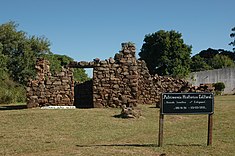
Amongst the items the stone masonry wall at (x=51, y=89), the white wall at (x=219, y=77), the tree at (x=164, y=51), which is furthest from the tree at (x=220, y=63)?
Answer: the stone masonry wall at (x=51, y=89)

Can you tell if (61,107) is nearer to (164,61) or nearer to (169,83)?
(169,83)

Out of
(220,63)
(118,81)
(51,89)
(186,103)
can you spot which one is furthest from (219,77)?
(186,103)

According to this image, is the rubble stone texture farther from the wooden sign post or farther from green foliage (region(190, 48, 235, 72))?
green foliage (region(190, 48, 235, 72))

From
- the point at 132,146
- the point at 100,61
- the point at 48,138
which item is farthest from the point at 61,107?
the point at 132,146

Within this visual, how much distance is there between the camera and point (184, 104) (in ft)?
26.6

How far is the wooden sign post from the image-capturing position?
8016mm

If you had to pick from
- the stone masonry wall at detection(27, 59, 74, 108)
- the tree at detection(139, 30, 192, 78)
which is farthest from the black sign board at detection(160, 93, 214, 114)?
the tree at detection(139, 30, 192, 78)

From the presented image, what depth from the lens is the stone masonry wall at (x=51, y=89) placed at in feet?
54.2

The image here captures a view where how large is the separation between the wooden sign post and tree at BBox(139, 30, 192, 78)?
33.1 meters

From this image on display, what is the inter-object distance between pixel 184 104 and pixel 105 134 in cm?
279

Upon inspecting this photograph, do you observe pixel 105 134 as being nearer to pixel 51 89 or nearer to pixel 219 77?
pixel 51 89

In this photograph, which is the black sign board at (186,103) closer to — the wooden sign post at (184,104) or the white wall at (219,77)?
the wooden sign post at (184,104)

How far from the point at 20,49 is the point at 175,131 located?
29.4 m

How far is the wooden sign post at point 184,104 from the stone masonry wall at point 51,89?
371 inches
